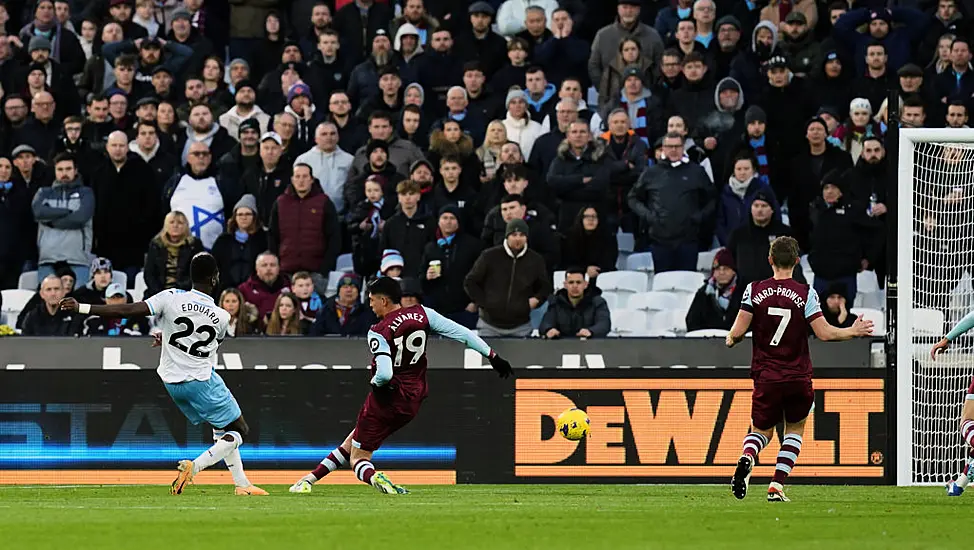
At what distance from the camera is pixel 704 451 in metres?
16.2

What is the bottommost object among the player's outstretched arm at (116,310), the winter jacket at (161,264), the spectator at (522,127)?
the player's outstretched arm at (116,310)

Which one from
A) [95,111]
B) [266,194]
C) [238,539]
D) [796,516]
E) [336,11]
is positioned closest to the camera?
[238,539]

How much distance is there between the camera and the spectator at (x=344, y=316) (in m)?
17.8

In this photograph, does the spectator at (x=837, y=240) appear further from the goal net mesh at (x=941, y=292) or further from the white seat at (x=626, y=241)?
the white seat at (x=626, y=241)

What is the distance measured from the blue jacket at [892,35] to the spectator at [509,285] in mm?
5189

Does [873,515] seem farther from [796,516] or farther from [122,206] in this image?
[122,206]

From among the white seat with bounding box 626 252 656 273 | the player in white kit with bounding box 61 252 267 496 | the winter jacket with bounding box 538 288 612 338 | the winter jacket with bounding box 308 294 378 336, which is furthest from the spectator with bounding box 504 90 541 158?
the player in white kit with bounding box 61 252 267 496

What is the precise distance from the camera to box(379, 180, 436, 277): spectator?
18578 mm

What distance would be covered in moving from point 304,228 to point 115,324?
230cm

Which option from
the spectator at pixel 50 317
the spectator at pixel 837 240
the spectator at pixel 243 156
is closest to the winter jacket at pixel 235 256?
the spectator at pixel 243 156

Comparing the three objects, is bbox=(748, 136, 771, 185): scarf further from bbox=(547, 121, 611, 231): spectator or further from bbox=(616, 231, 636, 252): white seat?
bbox=(547, 121, 611, 231): spectator

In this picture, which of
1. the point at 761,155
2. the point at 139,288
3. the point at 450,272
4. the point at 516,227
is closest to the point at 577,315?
the point at 516,227

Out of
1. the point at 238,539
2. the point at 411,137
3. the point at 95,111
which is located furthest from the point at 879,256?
the point at 238,539

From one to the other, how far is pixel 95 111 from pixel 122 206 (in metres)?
2.18
